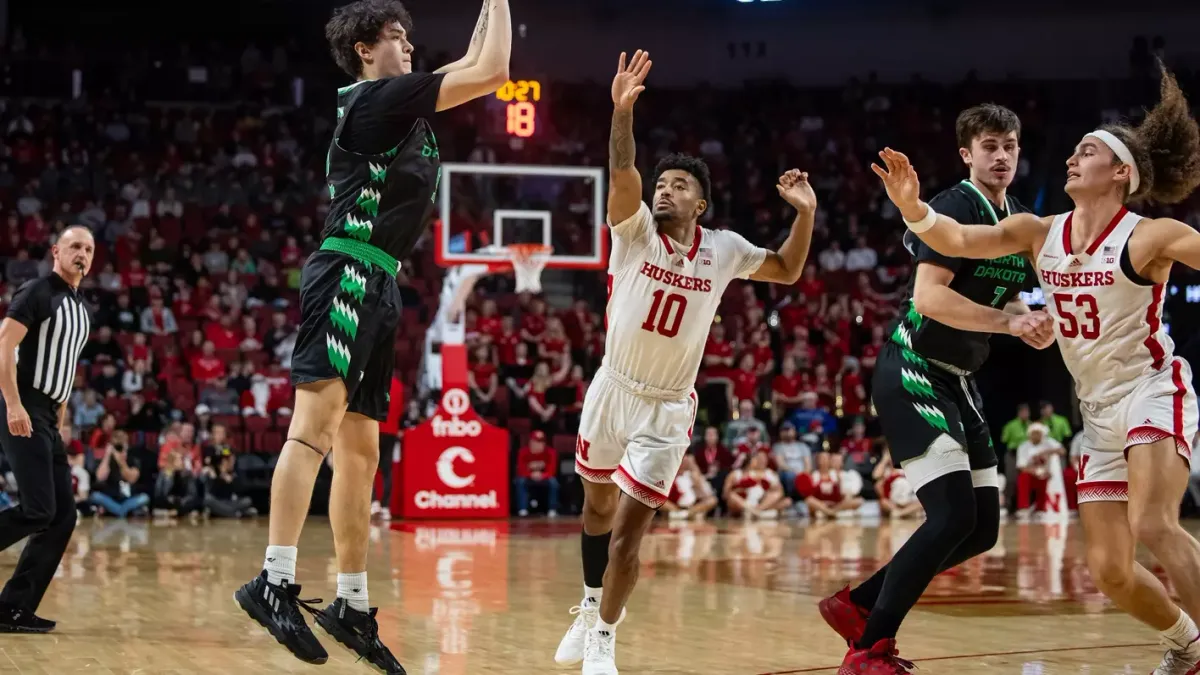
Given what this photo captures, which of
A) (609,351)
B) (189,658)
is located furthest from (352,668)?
(609,351)

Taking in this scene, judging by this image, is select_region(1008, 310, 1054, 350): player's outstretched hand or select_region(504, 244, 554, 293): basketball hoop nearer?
select_region(1008, 310, 1054, 350): player's outstretched hand

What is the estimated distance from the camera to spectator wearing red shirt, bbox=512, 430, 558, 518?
1792 centimetres

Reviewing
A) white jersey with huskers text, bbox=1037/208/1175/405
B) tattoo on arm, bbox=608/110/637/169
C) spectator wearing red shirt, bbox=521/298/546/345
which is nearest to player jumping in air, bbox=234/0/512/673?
tattoo on arm, bbox=608/110/637/169

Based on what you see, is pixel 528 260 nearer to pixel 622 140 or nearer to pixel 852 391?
pixel 852 391

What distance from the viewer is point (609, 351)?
6.46 m

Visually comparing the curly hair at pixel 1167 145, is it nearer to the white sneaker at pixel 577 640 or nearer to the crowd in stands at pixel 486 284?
the white sneaker at pixel 577 640

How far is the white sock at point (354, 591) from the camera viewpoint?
17.2 feet

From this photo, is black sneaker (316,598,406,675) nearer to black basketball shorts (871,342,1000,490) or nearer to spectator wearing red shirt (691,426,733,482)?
black basketball shorts (871,342,1000,490)

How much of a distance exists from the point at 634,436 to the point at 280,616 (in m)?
2.04

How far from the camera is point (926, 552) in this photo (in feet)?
17.5

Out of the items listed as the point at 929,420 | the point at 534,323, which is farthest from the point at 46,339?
the point at 534,323

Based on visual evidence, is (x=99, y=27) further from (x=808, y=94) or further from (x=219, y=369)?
(x=808, y=94)

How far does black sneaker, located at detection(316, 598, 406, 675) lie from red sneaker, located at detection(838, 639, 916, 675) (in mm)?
1740

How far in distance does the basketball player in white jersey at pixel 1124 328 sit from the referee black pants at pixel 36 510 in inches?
186
